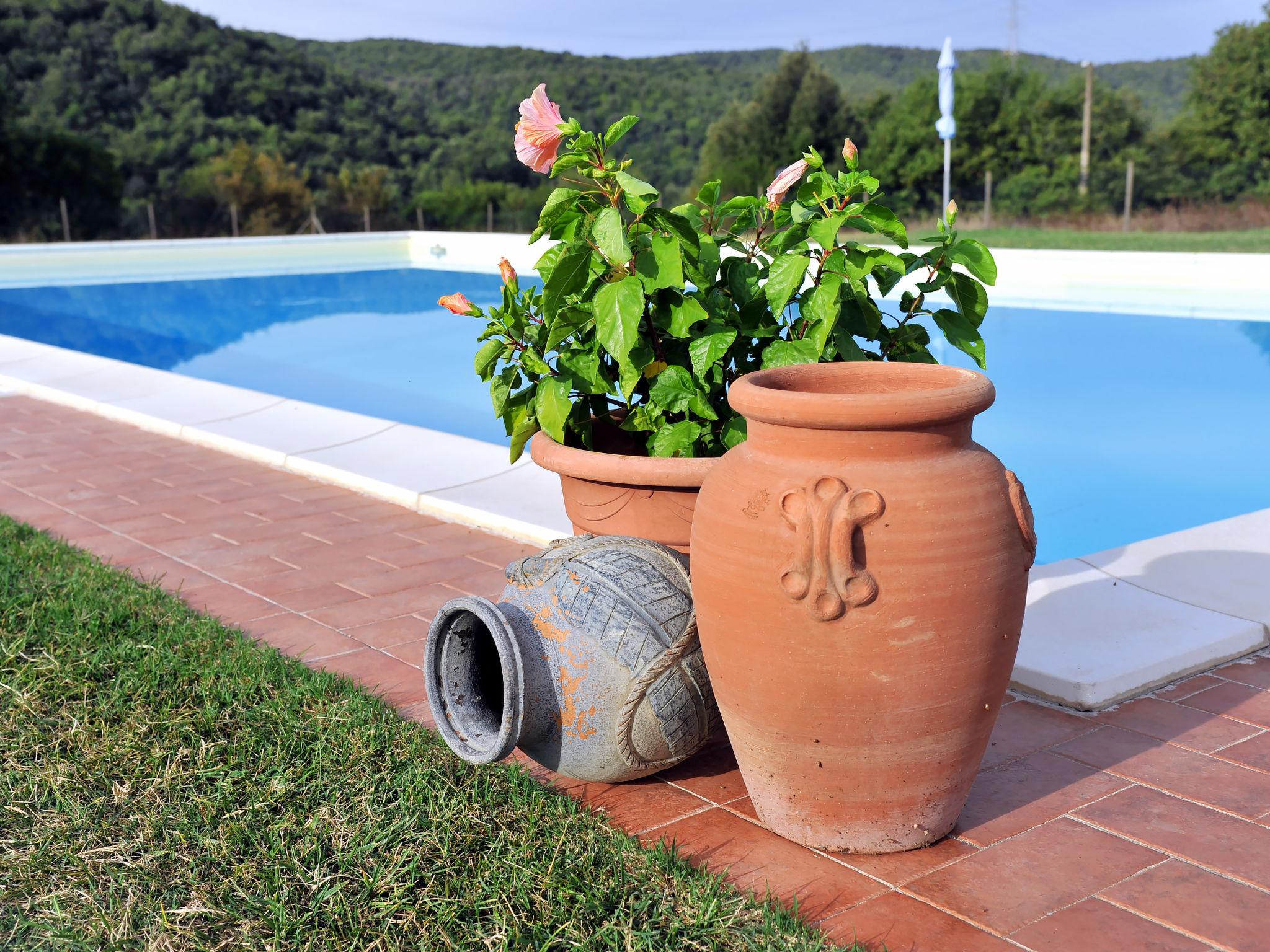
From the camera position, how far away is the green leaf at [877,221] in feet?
7.47

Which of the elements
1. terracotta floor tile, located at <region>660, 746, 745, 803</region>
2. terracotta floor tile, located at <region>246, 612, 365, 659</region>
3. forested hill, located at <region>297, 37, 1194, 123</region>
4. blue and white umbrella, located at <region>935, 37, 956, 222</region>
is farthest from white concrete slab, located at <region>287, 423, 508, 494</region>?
forested hill, located at <region>297, 37, 1194, 123</region>

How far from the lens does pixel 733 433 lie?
2.50 metres

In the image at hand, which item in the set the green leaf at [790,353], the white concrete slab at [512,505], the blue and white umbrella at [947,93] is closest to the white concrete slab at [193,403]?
the white concrete slab at [512,505]

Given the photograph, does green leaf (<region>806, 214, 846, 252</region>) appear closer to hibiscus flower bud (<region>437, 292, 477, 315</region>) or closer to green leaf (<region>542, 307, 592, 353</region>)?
green leaf (<region>542, 307, 592, 353</region>)

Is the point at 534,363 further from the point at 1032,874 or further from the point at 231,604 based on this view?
the point at 1032,874

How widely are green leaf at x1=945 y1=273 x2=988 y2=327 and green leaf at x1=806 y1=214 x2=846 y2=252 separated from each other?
31 centimetres

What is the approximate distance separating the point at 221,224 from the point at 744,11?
63.5 ft

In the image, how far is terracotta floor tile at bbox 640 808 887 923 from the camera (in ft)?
6.07

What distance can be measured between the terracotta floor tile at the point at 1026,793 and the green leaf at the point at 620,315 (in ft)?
3.61

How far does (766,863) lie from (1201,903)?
70 centimetres

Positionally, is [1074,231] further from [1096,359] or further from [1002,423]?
[1002,423]

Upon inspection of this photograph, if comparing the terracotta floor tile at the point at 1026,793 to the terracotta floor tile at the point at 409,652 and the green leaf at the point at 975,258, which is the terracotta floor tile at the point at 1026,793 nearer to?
the green leaf at the point at 975,258

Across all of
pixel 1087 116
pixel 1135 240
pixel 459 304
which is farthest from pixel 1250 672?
pixel 1087 116

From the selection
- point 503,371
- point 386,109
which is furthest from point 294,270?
point 503,371
